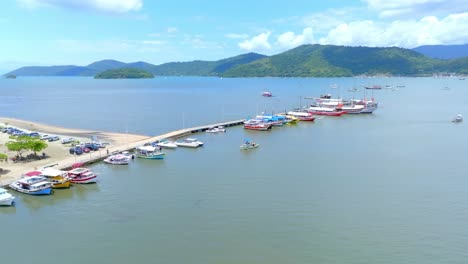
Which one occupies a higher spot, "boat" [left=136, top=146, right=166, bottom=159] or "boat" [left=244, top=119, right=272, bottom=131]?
"boat" [left=244, top=119, right=272, bottom=131]

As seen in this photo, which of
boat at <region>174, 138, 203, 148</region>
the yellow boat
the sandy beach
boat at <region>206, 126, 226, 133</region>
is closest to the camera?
the yellow boat

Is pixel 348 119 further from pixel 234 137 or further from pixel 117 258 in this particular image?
pixel 117 258

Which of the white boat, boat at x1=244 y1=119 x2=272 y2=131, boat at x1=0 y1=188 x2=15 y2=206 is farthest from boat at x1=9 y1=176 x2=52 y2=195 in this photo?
boat at x1=244 y1=119 x2=272 y2=131

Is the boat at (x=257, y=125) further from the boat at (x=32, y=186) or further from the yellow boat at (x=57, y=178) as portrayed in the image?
the boat at (x=32, y=186)

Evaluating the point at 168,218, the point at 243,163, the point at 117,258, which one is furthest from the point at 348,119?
the point at 117,258

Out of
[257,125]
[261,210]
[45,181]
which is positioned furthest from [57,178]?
[257,125]

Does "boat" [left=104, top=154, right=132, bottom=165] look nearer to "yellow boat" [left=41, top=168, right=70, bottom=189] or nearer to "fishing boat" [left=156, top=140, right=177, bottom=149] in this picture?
"yellow boat" [left=41, top=168, right=70, bottom=189]

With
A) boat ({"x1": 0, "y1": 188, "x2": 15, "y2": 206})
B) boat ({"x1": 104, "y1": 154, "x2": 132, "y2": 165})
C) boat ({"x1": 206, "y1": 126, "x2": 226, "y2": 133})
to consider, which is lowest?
boat ({"x1": 0, "y1": 188, "x2": 15, "y2": 206})

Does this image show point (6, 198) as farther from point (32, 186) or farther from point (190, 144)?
point (190, 144)
